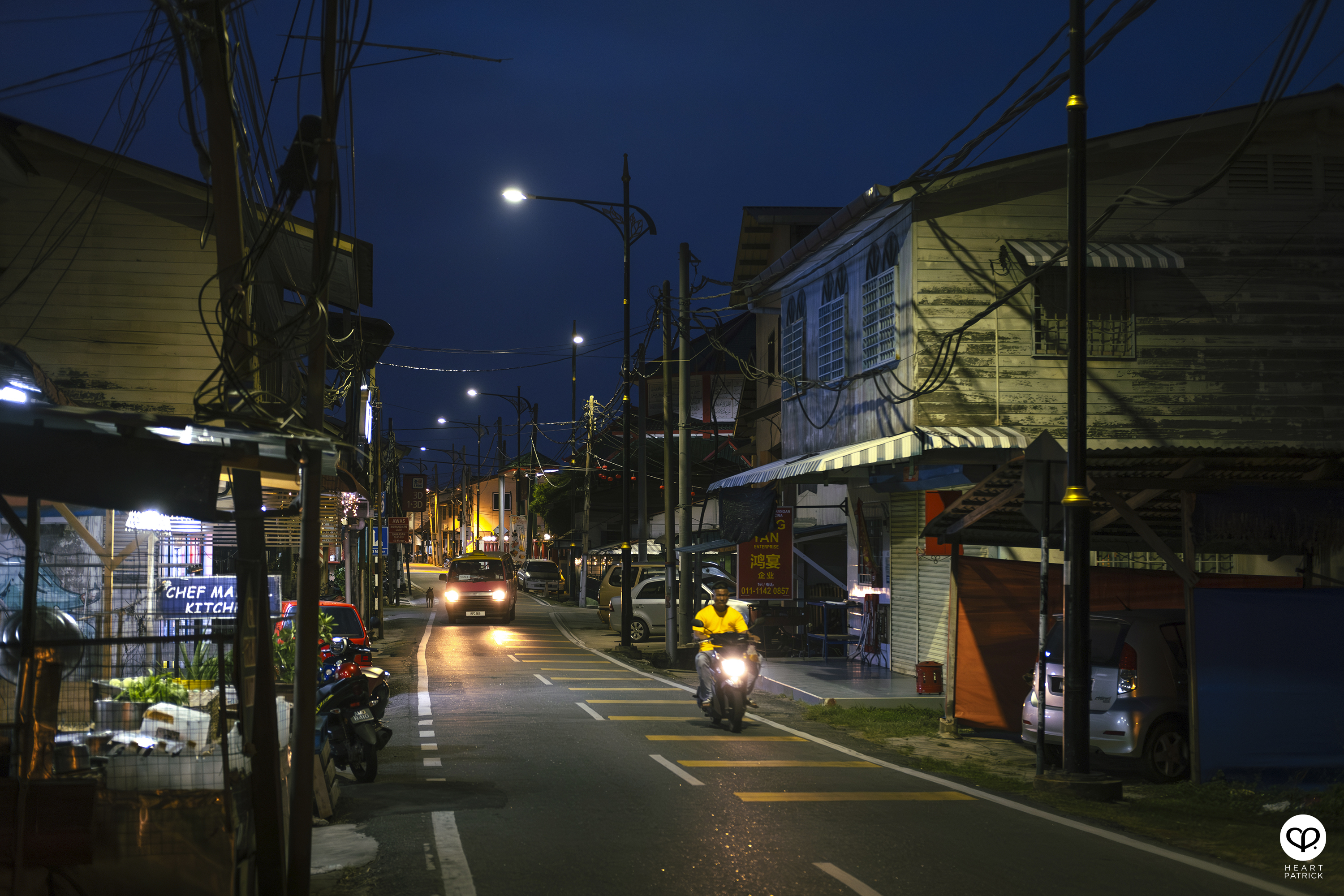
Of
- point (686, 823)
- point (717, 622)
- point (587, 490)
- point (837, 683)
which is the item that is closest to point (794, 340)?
point (837, 683)

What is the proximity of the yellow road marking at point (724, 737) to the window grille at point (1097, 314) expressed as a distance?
829cm

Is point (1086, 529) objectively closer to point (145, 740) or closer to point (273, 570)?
point (145, 740)

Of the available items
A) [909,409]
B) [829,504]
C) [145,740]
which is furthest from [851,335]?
[145,740]

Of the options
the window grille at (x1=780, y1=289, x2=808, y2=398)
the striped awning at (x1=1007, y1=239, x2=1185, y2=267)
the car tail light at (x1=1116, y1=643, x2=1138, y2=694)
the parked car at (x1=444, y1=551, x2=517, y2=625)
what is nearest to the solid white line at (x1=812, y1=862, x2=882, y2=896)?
the car tail light at (x1=1116, y1=643, x2=1138, y2=694)

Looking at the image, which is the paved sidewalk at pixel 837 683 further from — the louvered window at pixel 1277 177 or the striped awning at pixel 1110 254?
the louvered window at pixel 1277 177

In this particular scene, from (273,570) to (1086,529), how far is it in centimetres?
1325

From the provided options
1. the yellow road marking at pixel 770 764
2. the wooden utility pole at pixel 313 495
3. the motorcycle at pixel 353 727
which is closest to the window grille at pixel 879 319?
the yellow road marking at pixel 770 764

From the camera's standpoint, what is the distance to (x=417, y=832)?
334 inches

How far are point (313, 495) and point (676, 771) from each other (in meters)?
5.79

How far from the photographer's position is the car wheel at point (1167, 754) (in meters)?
11.2

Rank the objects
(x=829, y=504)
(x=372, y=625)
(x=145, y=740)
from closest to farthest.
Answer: (x=145, y=740) → (x=829, y=504) → (x=372, y=625)

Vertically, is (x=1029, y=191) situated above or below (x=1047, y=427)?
above

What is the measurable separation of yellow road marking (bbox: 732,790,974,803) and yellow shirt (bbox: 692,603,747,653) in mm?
4568

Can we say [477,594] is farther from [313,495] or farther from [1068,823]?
[313,495]
